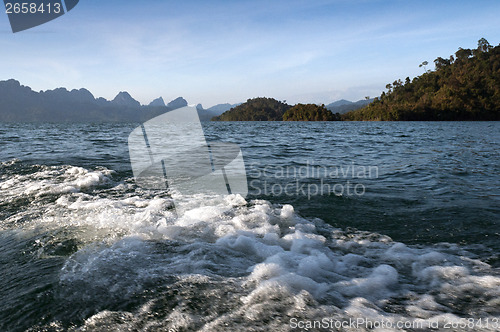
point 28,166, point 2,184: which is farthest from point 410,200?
point 28,166

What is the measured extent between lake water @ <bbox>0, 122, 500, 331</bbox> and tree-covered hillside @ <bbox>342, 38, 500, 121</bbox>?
102m

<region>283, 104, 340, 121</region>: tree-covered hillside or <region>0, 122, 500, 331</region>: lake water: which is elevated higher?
<region>283, 104, 340, 121</region>: tree-covered hillside

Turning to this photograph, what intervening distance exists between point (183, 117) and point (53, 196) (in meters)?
3.33

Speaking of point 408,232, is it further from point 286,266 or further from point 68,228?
point 68,228

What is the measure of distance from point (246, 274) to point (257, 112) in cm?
16861

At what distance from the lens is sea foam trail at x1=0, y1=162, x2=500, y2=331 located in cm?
225

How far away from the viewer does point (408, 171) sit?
866 centimetres

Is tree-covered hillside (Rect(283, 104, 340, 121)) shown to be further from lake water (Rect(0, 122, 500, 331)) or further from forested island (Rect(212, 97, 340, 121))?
lake water (Rect(0, 122, 500, 331))

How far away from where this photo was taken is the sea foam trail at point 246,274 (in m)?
2.25

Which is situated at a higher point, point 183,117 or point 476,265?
point 183,117
